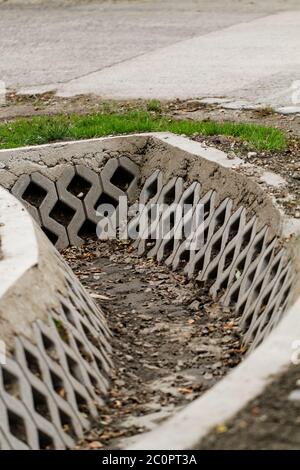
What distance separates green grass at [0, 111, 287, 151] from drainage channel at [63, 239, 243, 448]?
0.95m

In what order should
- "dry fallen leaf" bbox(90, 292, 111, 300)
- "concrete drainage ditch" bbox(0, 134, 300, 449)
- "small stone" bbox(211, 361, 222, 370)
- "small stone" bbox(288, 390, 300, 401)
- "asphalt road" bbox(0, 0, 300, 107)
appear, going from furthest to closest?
"asphalt road" bbox(0, 0, 300, 107), "dry fallen leaf" bbox(90, 292, 111, 300), "small stone" bbox(211, 361, 222, 370), "concrete drainage ditch" bbox(0, 134, 300, 449), "small stone" bbox(288, 390, 300, 401)

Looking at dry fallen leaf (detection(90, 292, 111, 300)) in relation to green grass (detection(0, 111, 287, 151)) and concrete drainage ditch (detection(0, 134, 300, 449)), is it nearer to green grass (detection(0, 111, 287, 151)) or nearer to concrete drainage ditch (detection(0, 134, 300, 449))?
concrete drainage ditch (detection(0, 134, 300, 449))

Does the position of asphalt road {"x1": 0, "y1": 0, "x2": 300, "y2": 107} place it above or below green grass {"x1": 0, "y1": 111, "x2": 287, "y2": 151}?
below

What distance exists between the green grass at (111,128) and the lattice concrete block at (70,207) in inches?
18.6

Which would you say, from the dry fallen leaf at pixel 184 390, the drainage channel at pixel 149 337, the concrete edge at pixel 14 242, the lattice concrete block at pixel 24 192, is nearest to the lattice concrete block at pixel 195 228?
the drainage channel at pixel 149 337

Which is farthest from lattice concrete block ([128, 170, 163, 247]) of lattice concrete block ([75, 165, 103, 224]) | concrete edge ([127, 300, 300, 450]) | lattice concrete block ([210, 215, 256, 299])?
concrete edge ([127, 300, 300, 450])

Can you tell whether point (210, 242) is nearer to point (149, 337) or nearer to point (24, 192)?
point (149, 337)

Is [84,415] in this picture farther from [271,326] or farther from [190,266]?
[190,266]

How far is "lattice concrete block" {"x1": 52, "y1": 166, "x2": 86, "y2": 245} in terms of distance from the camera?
31.2 feet

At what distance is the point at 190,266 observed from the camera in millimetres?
8586

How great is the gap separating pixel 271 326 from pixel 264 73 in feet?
18.5

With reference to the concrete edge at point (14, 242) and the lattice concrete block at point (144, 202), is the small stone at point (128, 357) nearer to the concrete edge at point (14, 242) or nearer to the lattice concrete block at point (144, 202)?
the concrete edge at point (14, 242)

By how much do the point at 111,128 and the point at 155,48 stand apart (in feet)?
12.0

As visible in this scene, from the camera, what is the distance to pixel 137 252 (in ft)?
30.7
